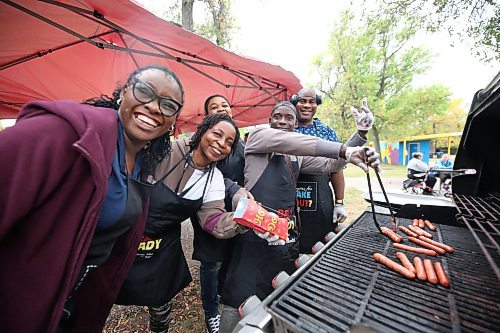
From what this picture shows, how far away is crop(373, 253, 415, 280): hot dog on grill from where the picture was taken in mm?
1289

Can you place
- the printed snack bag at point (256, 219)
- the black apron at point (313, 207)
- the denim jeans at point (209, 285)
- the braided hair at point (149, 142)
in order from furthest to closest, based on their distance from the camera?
the black apron at point (313, 207), the denim jeans at point (209, 285), the printed snack bag at point (256, 219), the braided hair at point (149, 142)

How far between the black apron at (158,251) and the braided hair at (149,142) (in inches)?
5.2

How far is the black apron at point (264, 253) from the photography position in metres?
1.90

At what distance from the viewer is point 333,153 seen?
1.92 meters

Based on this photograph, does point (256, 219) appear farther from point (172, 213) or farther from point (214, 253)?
point (214, 253)

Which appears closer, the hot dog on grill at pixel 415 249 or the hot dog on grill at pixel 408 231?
the hot dog on grill at pixel 415 249

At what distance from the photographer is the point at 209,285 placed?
248 cm

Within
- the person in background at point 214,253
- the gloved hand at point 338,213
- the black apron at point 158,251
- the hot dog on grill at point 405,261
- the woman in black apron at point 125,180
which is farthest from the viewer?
the gloved hand at point 338,213

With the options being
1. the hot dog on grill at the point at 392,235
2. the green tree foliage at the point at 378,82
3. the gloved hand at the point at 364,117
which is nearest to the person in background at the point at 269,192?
the gloved hand at the point at 364,117

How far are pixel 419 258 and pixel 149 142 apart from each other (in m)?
1.98

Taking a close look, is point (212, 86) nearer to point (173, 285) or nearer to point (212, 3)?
point (173, 285)

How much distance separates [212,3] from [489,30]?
812 centimetres

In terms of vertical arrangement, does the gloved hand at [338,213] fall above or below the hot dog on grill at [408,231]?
below

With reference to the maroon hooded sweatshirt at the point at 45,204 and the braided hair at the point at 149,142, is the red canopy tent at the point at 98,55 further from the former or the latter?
the maroon hooded sweatshirt at the point at 45,204
